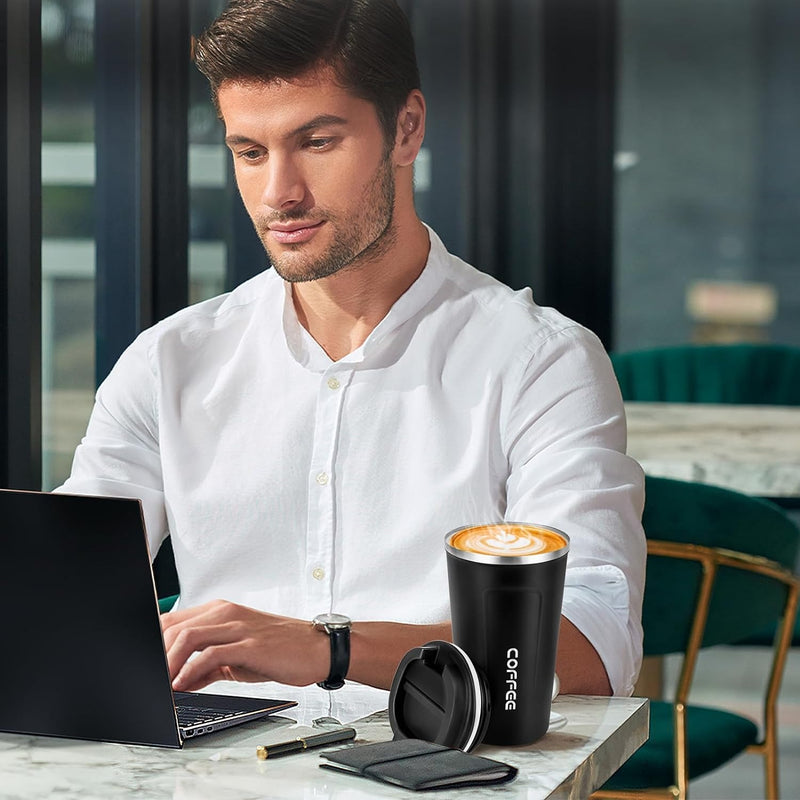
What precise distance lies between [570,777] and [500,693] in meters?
0.08

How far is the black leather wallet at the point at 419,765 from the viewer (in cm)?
79

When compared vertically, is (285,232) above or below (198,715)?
above

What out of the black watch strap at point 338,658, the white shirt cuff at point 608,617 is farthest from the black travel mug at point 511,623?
the white shirt cuff at point 608,617

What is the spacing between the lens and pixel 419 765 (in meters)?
0.81

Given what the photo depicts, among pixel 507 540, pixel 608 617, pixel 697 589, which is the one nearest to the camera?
pixel 507 540

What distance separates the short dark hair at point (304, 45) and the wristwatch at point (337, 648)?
0.64 meters

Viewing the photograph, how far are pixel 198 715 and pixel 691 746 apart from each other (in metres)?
1.02

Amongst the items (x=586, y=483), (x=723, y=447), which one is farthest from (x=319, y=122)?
(x=723, y=447)

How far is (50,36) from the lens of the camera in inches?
92.0

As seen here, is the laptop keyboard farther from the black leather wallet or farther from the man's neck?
the man's neck

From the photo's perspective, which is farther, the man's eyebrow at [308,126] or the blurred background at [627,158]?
the blurred background at [627,158]

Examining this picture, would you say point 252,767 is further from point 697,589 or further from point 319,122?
point 697,589

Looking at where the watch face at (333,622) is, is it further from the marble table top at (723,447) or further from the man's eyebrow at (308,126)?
the marble table top at (723,447)

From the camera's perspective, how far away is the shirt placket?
4.72 ft
